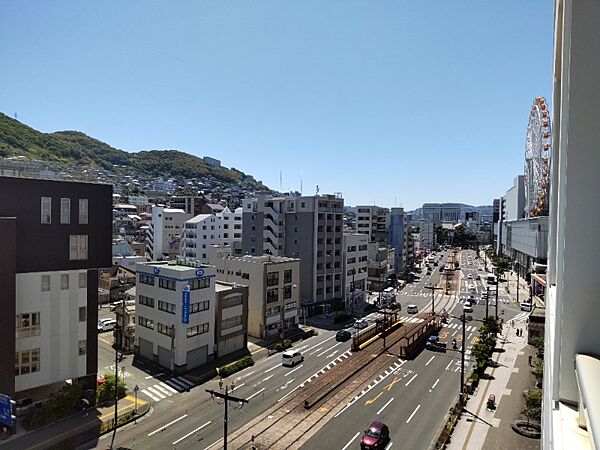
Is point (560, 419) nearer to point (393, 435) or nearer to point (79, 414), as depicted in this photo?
point (393, 435)

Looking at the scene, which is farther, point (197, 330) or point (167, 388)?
point (197, 330)

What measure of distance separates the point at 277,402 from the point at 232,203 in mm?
121183

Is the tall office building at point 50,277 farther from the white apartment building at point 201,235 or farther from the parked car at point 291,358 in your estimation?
the white apartment building at point 201,235

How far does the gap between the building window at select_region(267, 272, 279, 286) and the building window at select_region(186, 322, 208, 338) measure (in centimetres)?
853

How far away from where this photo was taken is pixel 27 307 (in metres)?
20.1

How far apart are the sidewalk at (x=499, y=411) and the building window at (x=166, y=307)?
59.9ft

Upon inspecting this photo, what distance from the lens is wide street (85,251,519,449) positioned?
18.9m

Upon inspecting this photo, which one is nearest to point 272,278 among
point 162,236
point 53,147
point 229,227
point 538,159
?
point 229,227

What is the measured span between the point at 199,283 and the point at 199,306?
1.58 metres

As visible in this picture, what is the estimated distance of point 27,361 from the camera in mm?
20062

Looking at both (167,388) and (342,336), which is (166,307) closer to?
(167,388)

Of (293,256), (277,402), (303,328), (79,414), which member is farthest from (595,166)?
(293,256)

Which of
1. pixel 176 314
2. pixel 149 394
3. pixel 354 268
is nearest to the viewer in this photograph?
pixel 149 394

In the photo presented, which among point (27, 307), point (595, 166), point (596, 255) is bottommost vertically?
point (27, 307)
